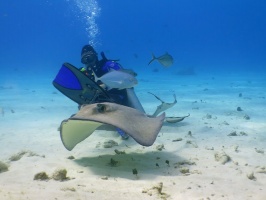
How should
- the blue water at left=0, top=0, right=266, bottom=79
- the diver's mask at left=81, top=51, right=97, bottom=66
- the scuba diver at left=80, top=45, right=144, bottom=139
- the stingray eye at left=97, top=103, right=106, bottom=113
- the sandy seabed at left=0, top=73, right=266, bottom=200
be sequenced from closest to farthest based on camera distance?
the sandy seabed at left=0, top=73, right=266, bottom=200
the stingray eye at left=97, top=103, right=106, bottom=113
the scuba diver at left=80, top=45, right=144, bottom=139
the diver's mask at left=81, top=51, right=97, bottom=66
the blue water at left=0, top=0, right=266, bottom=79

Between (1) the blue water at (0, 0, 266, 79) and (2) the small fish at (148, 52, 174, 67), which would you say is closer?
(2) the small fish at (148, 52, 174, 67)

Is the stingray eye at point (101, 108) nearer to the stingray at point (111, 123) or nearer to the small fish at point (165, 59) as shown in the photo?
the stingray at point (111, 123)

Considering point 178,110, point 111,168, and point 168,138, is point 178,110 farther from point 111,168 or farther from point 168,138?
point 111,168

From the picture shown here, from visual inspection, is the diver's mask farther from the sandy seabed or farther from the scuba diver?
the sandy seabed

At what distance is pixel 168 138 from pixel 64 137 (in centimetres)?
267

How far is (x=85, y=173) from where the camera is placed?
352 cm

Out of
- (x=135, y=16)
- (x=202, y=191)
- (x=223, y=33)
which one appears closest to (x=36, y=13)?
(x=135, y=16)

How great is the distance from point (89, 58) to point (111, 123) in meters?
3.75

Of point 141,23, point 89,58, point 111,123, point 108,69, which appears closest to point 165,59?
point 108,69

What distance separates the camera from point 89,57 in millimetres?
6438

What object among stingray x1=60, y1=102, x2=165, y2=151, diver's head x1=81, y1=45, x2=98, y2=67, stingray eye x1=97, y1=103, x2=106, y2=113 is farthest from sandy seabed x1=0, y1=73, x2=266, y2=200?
diver's head x1=81, y1=45, x2=98, y2=67

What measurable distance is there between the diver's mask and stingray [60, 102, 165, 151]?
10.0ft

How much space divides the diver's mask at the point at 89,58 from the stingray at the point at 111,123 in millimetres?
3053

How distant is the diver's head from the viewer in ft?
21.1
